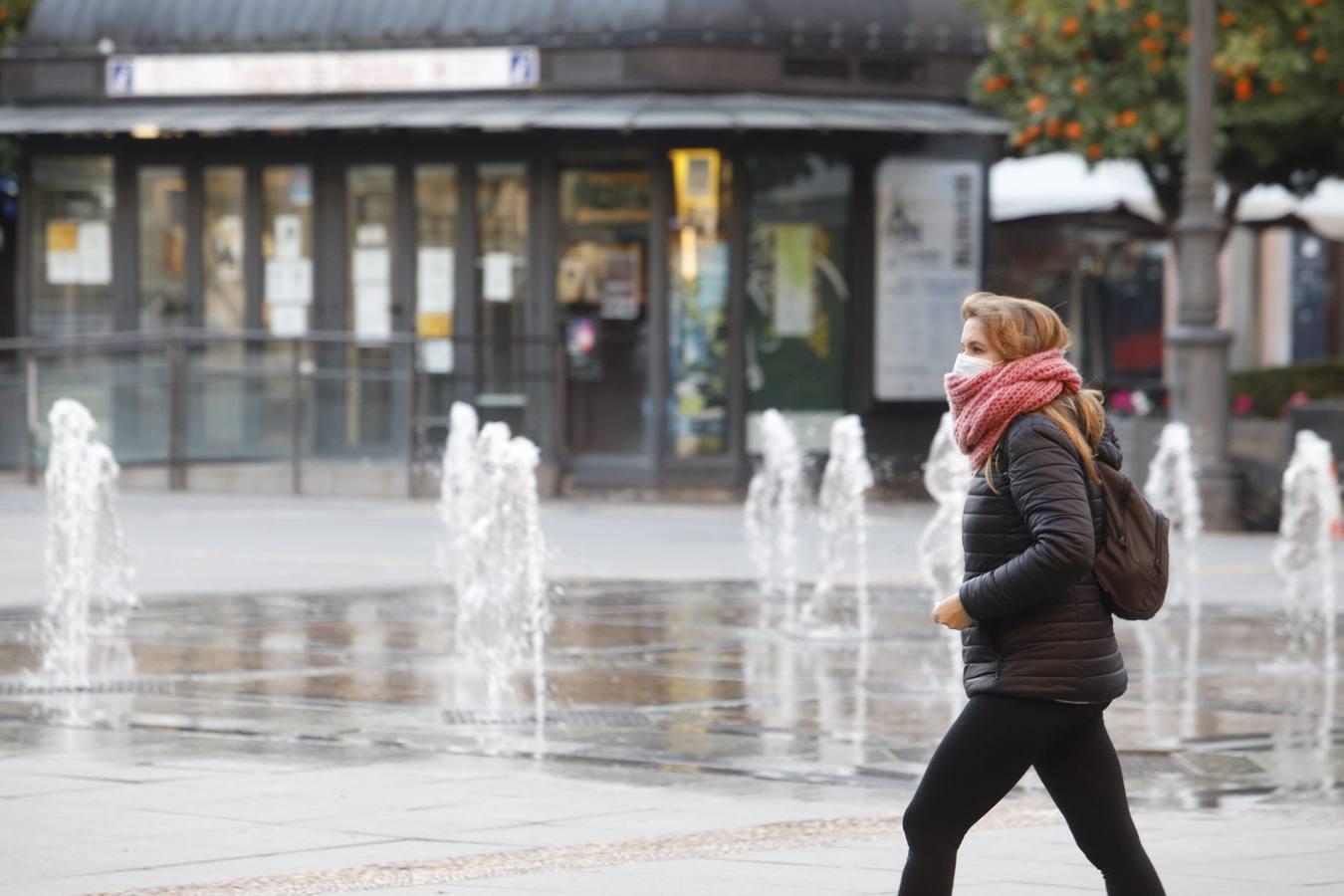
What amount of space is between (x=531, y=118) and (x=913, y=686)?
10.9 metres

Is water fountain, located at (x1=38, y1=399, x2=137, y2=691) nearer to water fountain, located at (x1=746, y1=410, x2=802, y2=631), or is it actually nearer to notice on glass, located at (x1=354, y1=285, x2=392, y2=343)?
water fountain, located at (x1=746, y1=410, x2=802, y2=631)

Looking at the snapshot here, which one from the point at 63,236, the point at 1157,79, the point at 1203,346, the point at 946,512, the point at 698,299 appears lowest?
the point at 946,512

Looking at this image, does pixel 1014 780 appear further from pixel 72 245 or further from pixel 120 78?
pixel 72 245

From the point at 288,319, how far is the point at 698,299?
4.11m

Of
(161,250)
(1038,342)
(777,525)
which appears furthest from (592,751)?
(161,250)

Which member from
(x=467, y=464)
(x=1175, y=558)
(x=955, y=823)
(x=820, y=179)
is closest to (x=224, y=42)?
(x=820, y=179)

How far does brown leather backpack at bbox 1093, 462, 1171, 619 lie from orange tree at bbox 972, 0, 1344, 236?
1440 centimetres

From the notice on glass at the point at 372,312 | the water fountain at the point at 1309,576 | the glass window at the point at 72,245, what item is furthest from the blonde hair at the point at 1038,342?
the glass window at the point at 72,245

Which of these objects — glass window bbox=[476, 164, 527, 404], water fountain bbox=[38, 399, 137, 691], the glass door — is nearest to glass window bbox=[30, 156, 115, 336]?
glass window bbox=[476, 164, 527, 404]

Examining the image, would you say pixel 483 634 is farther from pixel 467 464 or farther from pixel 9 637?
pixel 467 464

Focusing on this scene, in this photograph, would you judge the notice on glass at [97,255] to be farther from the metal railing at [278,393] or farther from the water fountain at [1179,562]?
the water fountain at [1179,562]

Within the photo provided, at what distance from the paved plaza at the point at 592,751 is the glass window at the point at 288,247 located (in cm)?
765

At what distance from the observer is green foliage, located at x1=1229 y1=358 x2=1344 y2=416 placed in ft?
70.9

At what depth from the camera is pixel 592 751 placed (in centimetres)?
927
